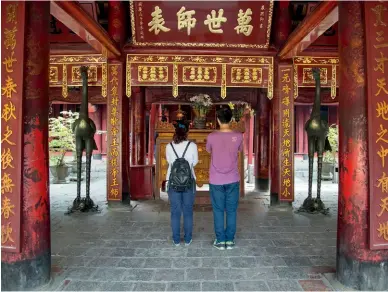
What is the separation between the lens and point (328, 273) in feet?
9.40

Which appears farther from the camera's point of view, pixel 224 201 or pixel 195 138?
pixel 195 138

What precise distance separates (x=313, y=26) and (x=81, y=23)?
8.99 ft

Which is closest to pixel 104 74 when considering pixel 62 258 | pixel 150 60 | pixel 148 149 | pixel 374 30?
pixel 150 60

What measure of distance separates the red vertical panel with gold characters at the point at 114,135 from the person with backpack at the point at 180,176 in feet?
7.91

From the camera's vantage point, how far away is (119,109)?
5.75 m

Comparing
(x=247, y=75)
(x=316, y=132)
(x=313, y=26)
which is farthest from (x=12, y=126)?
(x=316, y=132)

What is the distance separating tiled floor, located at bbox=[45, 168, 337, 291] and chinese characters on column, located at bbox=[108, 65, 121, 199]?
1.63 feet

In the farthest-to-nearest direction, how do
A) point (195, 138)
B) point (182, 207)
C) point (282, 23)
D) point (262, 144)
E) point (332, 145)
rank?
point (332, 145) → point (262, 144) → point (195, 138) → point (282, 23) → point (182, 207)

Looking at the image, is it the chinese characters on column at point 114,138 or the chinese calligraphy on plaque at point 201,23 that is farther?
the chinese characters on column at point 114,138

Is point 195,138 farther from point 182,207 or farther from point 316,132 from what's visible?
point 182,207

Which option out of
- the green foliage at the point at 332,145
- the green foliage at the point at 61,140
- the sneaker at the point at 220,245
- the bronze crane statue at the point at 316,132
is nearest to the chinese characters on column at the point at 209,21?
the bronze crane statue at the point at 316,132

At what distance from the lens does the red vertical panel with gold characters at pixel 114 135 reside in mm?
5727

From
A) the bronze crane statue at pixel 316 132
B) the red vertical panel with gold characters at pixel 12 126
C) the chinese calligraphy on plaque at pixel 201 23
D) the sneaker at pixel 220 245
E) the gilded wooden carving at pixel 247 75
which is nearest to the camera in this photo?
the red vertical panel with gold characters at pixel 12 126

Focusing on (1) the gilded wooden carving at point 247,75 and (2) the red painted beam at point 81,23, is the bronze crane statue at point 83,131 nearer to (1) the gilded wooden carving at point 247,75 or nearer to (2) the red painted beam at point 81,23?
(2) the red painted beam at point 81,23
